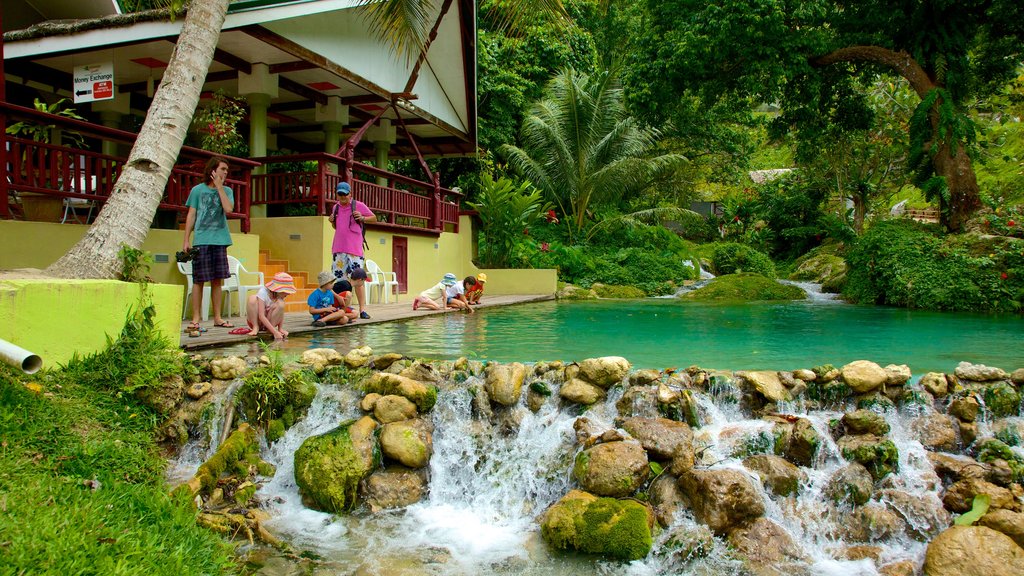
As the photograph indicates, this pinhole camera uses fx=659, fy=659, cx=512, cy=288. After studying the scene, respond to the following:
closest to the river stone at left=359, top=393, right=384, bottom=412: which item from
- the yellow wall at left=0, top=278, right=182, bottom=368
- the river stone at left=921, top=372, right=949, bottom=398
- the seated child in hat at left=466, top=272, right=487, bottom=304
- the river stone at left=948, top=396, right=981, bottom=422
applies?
the yellow wall at left=0, top=278, right=182, bottom=368

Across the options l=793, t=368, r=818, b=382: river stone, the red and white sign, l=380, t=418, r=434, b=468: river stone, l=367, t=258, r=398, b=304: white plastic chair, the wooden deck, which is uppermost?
the red and white sign

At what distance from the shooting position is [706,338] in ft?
28.2

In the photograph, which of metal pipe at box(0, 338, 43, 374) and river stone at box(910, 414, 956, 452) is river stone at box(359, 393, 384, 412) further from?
river stone at box(910, 414, 956, 452)

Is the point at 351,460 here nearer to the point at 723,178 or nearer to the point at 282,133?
the point at 282,133

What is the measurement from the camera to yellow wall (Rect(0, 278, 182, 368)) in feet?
15.4

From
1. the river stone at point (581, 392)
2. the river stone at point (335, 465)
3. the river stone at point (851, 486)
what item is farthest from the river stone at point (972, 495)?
the river stone at point (335, 465)

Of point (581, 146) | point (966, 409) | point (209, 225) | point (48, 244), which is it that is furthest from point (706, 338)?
point (581, 146)

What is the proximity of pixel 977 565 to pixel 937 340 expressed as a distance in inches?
220

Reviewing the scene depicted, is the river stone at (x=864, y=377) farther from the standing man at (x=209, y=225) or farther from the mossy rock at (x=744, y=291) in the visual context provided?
the mossy rock at (x=744, y=291)

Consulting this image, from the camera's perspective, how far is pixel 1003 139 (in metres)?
23.0

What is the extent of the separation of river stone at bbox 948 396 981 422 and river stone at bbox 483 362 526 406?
338cm

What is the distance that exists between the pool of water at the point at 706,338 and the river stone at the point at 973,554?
2.25 metres

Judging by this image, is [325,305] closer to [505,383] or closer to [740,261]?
[505,383]

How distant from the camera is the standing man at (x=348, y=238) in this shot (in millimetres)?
9266
